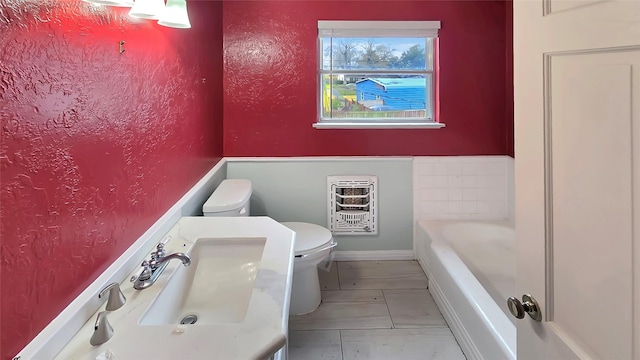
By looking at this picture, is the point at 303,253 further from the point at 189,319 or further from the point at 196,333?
the point at 196,333

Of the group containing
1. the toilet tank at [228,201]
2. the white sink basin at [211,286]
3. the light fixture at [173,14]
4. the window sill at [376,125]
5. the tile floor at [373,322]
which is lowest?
the tile floor at [373,322]

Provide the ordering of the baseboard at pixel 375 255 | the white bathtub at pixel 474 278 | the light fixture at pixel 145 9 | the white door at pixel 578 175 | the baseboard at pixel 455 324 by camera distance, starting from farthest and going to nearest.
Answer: the baseboard at pixel 375 255 → the baseboard at pixel 455 324 → the white bathtub at pixel 474 278 → the light fixture at pixel 145 9 → the white door at pixel 578 175

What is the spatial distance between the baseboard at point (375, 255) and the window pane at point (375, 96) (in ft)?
3.53

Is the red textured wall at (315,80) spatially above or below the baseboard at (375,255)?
above

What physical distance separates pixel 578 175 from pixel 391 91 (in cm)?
264

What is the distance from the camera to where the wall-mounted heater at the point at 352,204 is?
3.27 m

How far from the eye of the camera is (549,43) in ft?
2.78

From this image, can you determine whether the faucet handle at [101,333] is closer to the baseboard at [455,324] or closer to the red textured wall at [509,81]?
the baseboard at [455,324]

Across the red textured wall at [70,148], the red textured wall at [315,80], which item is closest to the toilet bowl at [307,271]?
the red textured wall at [70,148]

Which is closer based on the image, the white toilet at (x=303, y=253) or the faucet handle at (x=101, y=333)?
the faucet handle at (x=101, y=333)

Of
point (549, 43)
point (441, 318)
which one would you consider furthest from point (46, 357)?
point (441, 318)

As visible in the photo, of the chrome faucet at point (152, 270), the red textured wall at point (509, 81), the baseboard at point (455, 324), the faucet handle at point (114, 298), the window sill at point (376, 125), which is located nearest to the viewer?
the faucet handle at point (114, 298)

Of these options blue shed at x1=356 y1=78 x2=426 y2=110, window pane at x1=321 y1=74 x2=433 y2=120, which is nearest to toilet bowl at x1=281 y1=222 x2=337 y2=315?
window pane at x1=321 y1=74 x2=433 y2=120

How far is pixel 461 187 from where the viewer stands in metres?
3.30
